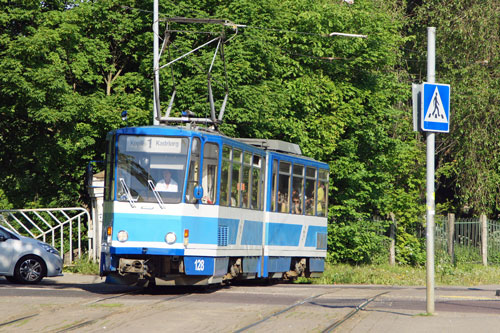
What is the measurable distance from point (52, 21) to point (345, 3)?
1145cm

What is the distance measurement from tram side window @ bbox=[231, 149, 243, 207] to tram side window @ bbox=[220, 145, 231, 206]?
0.85 ft

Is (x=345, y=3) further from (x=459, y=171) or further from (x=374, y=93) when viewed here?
(x=459, y=171)

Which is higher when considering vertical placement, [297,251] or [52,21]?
[52,21]

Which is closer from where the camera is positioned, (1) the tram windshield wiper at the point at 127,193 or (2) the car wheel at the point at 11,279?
(1) the tram windshield wiper at the point at 127,193

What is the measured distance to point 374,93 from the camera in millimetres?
31344

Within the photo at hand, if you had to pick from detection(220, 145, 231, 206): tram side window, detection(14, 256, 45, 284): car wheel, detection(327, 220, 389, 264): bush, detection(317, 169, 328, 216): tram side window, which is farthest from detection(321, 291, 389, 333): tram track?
detection(327, 220, 389, 264): bush

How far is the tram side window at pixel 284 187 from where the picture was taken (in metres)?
20.3

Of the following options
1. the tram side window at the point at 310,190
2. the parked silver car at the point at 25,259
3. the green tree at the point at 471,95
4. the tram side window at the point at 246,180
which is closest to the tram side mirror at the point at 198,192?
the tram side window at the point at 246,180

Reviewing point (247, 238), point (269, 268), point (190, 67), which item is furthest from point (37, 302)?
point (190, 67)

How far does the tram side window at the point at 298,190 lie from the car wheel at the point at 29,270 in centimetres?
611

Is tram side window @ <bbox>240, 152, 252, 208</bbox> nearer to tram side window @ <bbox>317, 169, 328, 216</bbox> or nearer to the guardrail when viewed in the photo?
tram side window @ <bbox>317, 169, 328, 216</bbox>

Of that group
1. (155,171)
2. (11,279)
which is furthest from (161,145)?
(11,279)

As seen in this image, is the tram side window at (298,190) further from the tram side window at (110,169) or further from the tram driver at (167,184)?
the tram side window at (110,169)

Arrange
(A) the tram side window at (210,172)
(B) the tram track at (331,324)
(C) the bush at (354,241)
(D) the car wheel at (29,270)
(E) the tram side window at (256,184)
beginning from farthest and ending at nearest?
(C) the bush at (354,241), (D) the car wheel at (29,270), (E) the tram side window at (256,184), (A) the tram side window at (210,172), (B) the tram track at (331,324)
